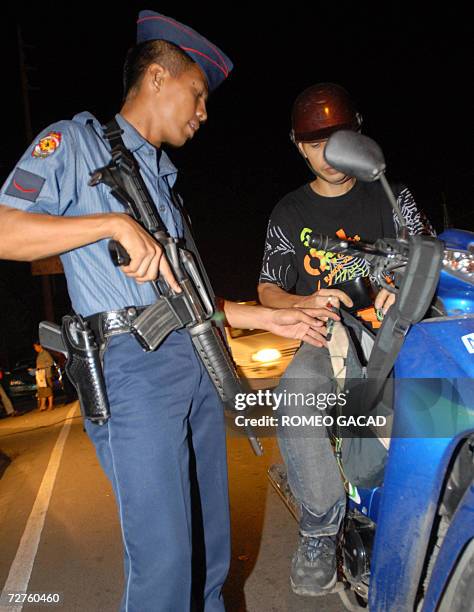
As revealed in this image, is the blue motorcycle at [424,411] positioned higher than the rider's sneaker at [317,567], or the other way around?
the blue motorcycle at [424,411]

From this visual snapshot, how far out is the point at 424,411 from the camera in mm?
1633

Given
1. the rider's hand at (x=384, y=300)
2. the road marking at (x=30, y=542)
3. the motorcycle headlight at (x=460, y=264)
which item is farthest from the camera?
the road marking at (x=30, y=542)

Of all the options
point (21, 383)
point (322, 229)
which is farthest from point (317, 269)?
point (21, 383)

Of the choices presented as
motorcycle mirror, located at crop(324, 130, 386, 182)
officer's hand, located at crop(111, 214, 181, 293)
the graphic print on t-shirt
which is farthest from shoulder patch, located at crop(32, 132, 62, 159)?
the graphic print on t-shirt

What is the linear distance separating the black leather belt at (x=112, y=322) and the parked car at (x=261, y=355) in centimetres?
617

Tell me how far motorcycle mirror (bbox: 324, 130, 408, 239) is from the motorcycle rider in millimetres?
568

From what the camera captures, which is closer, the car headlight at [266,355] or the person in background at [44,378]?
the car headlight at [266,355]

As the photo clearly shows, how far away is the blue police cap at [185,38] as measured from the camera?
207cm

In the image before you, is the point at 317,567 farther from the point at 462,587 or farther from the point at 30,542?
the point at 30,542

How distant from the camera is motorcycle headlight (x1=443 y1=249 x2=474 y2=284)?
5.29 feet

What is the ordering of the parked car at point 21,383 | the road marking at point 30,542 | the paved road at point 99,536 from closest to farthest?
the paved road at point 99,536 < the road marking at point 30,542 < the parked car at point 21,383

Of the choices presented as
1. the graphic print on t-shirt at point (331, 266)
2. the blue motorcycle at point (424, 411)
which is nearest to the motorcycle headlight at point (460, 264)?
the blue motorcycle at point (424, 411)

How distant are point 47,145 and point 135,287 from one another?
0.57 meters

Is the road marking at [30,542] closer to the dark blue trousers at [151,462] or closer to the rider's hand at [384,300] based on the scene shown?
the dark blue trousers at [151,462]
